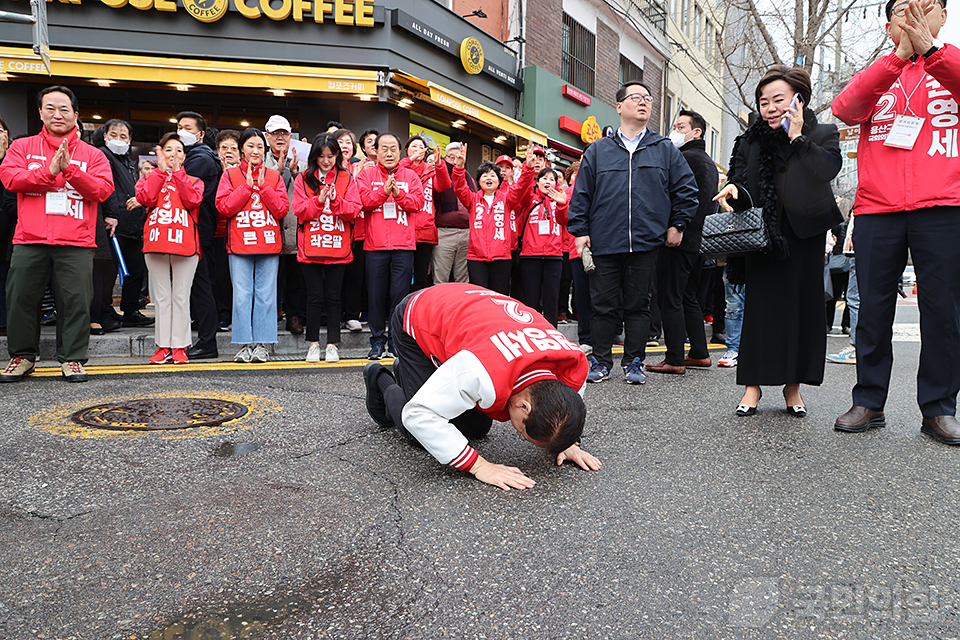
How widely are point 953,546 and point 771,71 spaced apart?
8.44 ft

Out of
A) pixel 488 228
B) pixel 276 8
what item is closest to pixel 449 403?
pixel 488 228

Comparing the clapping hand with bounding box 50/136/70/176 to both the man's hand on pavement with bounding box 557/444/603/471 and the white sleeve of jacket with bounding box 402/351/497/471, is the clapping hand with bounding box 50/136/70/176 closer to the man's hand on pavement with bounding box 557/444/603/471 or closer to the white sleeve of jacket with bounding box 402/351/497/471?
the white sleeve of jacket with bounding box 402/351/497/471

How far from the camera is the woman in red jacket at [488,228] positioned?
7.04 meters

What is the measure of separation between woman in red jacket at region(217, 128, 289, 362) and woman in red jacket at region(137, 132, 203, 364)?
1.00ft

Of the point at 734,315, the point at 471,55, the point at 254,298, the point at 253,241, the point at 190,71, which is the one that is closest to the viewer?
the point at 253,241

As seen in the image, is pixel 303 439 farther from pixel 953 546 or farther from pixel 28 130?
pixel 28 130

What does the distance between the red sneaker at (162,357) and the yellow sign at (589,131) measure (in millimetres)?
14110

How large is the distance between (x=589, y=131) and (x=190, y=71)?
10097mm

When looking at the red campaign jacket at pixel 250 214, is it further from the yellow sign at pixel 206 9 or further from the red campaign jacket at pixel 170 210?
the yellow sign at pixel 206 9

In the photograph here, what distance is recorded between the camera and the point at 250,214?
5977mm

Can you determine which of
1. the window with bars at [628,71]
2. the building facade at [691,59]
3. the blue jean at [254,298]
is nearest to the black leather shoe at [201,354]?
the blue jean at [254,298]

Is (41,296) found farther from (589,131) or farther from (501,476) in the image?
(589,131)

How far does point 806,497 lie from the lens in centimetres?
261

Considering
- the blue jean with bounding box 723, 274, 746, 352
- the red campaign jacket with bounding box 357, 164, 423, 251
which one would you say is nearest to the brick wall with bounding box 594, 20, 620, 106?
the blue jean with bounding box 723, 274, 746, 352
